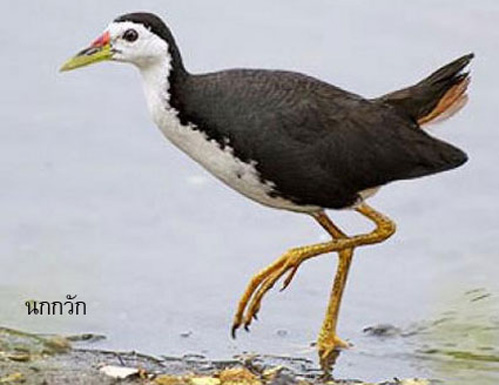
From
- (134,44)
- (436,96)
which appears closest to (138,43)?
(134,44)

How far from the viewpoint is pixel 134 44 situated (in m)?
9.12

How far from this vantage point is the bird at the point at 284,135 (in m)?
9.11

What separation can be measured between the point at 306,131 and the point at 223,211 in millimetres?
1939

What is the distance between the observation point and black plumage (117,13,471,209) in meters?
9.11

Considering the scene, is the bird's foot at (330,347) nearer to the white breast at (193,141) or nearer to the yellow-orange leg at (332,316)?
the yellow-orange leg at (332,316)

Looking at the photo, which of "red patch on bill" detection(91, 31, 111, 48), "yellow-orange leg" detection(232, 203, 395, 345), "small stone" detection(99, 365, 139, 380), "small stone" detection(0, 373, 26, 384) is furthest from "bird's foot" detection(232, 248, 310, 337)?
"small stone" detection(0, 373, 26, 384)

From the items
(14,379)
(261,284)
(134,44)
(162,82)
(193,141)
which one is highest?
(134,44)

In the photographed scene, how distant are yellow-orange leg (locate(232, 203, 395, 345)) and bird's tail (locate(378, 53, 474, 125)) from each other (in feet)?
1.63

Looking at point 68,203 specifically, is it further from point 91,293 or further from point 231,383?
point 231,383

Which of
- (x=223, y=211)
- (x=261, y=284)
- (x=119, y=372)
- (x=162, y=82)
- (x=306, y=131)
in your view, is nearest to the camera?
(x=119, y=372)

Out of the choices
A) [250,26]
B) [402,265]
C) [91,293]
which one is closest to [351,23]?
[250,26]

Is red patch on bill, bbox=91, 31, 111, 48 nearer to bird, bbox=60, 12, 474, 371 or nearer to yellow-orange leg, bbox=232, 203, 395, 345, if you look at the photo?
bird, bbox=60, 12, 474, 371

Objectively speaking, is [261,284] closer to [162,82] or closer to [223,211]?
[162,82]

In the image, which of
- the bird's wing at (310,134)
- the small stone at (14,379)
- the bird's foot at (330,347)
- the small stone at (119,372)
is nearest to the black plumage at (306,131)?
the bird's wing at (310,134)
